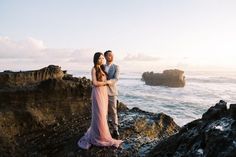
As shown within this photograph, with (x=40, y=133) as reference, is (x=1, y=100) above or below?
above

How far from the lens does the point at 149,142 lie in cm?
1238

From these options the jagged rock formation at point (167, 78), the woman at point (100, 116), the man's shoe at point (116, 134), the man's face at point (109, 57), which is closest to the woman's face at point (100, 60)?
the woman at point (100, 116)

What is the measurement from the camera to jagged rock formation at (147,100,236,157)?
7.62 meters

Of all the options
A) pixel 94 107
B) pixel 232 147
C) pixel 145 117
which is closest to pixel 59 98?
pixel 145 117

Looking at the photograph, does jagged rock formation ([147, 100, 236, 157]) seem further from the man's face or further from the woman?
the man's face

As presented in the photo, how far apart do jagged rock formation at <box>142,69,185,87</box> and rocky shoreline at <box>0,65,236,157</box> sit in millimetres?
90707

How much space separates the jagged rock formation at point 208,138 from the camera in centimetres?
762

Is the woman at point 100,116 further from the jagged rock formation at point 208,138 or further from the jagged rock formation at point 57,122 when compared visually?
the jagged rock formation at point 208,138

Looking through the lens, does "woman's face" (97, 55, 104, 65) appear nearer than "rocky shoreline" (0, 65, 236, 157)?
No

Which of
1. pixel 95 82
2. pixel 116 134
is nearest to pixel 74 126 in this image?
pixel 116 134

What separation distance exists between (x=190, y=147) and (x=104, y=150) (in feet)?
12.5

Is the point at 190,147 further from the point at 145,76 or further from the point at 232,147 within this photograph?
the point at 145,76

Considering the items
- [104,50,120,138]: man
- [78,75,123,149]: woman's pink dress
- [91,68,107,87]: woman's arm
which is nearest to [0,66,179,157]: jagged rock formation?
[78,75,123,149]: woman's pink dress

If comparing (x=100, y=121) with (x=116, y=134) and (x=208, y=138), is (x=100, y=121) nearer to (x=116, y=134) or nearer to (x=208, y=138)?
(x=116, y=134)
